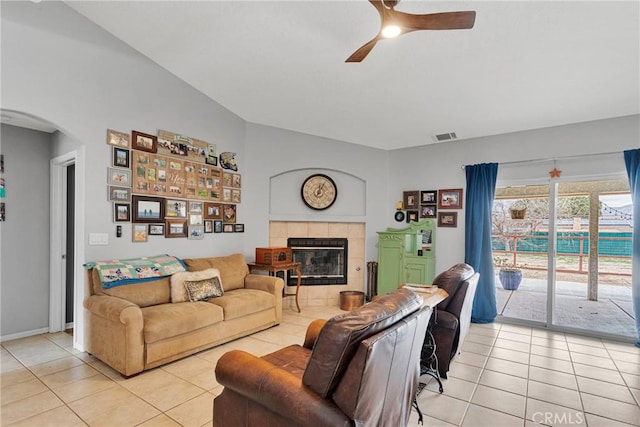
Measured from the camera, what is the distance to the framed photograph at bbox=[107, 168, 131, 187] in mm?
3486

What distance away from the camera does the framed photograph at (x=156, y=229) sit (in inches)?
150

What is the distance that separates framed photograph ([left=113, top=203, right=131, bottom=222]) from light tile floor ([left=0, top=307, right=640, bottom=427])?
1.38 m

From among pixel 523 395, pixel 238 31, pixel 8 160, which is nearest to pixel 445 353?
pixel 523 395

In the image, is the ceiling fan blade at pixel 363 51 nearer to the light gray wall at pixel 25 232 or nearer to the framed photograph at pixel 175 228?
the framed photograph at pixel 175 228

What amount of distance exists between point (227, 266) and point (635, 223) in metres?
4.94

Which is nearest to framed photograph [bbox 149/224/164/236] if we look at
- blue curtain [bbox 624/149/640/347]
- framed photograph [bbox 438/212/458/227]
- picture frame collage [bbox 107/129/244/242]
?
picture frame collage [bbox 107/129/244/242]

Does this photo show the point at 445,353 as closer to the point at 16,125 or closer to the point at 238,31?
the point at 238,31

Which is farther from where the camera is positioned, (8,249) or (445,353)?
(8,249)

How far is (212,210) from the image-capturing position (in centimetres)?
454

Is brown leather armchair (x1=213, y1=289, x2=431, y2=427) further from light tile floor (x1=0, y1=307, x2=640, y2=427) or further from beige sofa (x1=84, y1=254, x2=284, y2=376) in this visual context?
beige sofa (x1=84, y1=254, x2=284, y2=376)

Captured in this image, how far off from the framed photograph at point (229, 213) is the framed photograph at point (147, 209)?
3.04 ft

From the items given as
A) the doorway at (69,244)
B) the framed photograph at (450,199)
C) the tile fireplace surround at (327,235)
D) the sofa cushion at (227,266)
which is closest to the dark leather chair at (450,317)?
the framed photograph at (450,199)

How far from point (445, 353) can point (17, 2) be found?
4.69 meters

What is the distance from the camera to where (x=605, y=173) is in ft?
13.7
